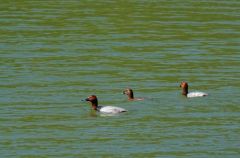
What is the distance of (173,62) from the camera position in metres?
36.4

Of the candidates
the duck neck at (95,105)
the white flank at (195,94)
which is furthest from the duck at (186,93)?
the duck neck at (95,105)

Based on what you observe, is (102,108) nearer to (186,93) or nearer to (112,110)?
(112,110)

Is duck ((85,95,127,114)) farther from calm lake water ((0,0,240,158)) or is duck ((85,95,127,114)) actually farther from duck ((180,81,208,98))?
duck ((180,81,208,98))

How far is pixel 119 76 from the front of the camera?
113 ft

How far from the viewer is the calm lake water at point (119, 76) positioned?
26.2 m

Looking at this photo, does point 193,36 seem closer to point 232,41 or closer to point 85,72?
point 232,41

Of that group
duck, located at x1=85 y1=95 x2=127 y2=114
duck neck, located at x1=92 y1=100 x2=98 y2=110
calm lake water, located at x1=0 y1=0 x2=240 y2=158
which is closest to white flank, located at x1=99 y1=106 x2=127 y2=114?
duck, located at x1=85 y1=95 x2=127 y2=114

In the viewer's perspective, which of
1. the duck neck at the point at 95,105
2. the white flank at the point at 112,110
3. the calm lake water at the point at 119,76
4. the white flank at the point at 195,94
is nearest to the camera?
the calm lake water at the point at 119,76

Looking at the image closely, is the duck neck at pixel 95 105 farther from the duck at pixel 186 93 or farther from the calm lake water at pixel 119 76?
the duck at pixel 186 93

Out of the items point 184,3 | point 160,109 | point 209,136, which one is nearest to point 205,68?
point 160,109

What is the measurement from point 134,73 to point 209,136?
28.1 ft

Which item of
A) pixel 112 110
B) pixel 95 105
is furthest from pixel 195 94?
pixel 112 110

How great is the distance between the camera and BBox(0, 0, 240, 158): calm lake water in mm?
26250

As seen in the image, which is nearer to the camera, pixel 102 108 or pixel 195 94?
pixel 102 108
